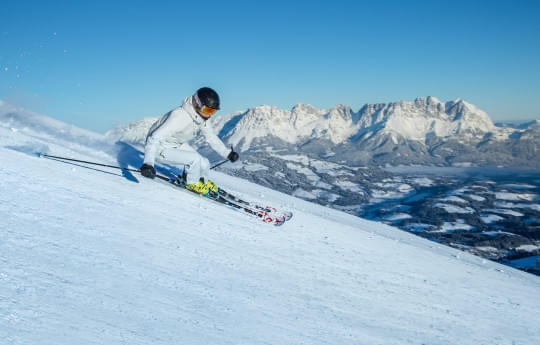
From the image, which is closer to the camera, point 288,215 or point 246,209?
point 246,209

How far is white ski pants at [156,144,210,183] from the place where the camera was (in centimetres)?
969

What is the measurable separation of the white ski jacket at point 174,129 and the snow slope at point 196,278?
1.01 meters

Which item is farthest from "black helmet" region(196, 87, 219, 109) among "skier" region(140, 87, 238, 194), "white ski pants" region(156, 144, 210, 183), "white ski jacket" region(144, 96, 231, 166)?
"white ski pants" region(156, 144, 210, 183)

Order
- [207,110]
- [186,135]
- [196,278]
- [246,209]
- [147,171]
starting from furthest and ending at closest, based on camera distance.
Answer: [186,135] < [246,209] < [207,110] < [147,171] < [196,278]

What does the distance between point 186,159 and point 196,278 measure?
509 centimetres

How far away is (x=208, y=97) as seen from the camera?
9500 millimetres

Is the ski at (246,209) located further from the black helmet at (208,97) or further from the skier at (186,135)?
the black helmet at (208,97)

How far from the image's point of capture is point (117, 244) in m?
5.43

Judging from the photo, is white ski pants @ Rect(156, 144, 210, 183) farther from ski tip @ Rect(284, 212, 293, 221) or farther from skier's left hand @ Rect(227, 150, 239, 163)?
ski tip @ Rect(284, 212, 293, 221)

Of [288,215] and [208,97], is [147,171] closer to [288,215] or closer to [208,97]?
[208,97]

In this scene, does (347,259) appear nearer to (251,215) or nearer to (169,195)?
(251,215)

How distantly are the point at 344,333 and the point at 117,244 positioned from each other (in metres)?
3.40

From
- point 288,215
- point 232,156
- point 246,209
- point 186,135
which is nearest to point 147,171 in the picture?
point 186,135

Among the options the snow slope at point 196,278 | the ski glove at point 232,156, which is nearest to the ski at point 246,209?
the snow slope at point 196,278
